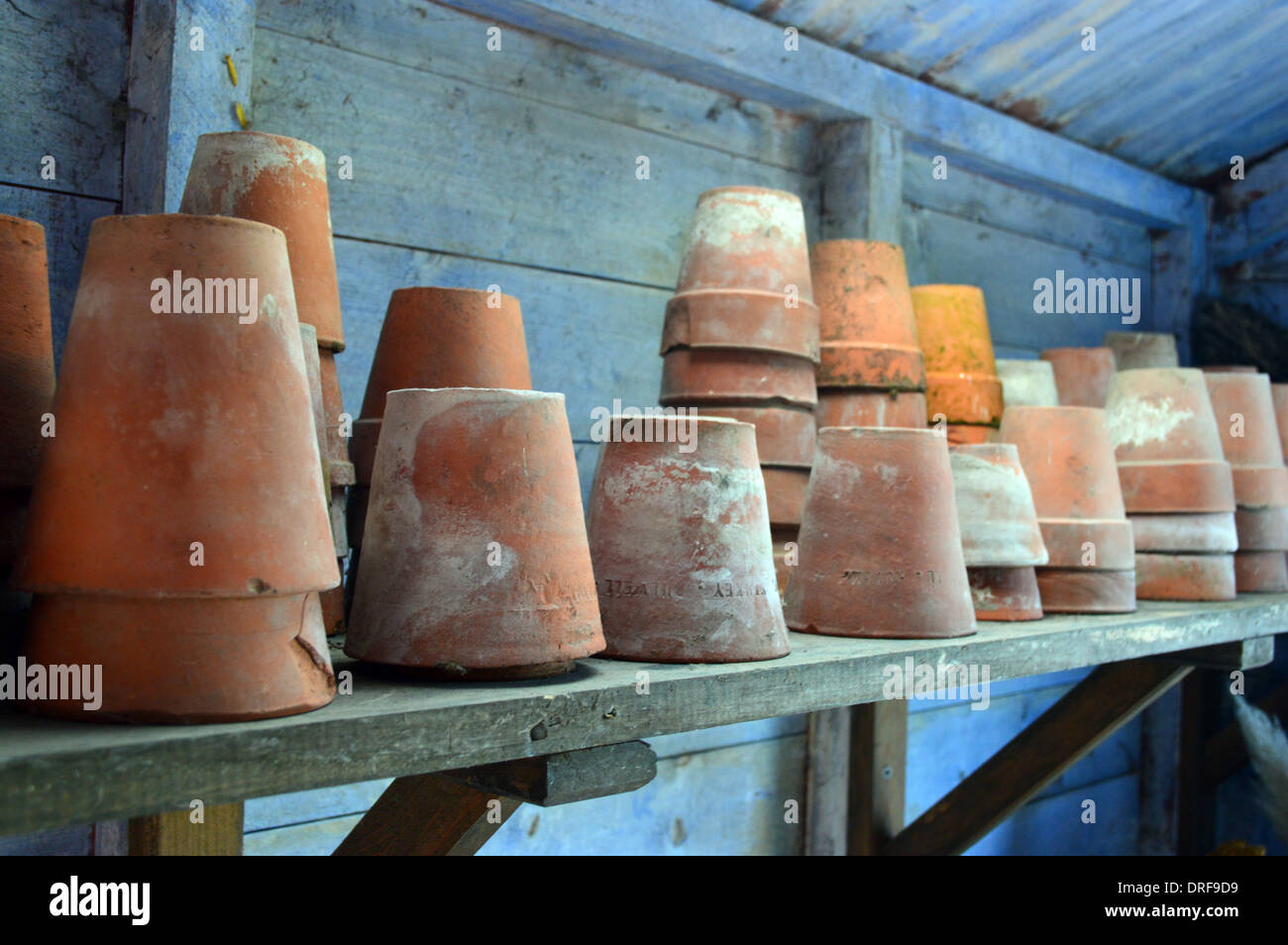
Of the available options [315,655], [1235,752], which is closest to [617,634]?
[315,655]

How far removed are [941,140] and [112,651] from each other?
7.08 ft

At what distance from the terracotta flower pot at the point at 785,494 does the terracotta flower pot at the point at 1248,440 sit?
107 centimetres

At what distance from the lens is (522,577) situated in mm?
1109

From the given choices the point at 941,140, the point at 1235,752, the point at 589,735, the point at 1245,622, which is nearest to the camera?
the point at 589,735

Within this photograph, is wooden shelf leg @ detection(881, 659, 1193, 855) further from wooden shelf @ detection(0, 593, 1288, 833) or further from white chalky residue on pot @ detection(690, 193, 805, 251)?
white chalky residue on pot @ detection(690, 193, 805, 251)

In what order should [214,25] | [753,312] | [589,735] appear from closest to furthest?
1. [589,735]
2. [214,25]
3. [753,312]

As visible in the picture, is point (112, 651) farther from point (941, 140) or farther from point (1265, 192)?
point (1265, 192)

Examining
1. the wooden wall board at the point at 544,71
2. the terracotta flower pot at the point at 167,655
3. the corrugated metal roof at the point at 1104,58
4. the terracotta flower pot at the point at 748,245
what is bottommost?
the terracotta flower pot at the point at 167,655

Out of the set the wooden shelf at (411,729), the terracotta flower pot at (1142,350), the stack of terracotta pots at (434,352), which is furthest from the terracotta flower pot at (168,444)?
the terracotta flower pot at (1142,350)

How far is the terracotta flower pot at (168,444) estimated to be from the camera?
921 millimetres

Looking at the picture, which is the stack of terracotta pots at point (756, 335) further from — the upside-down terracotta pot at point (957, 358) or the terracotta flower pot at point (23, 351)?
the terracotta flower pot at point (23, 351)

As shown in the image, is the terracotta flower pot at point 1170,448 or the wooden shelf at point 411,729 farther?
the terracotta flower pot at point 1170,448

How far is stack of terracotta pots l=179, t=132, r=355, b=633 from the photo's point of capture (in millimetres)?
1270

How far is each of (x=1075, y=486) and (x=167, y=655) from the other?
149cm
